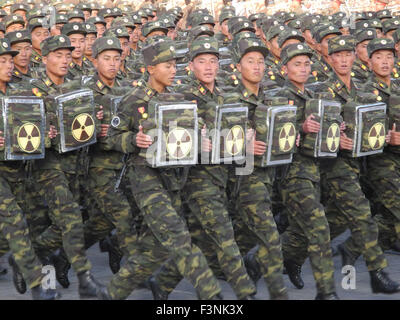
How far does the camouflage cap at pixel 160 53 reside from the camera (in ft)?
25.8

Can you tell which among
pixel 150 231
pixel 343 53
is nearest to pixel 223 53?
pixel 343 53

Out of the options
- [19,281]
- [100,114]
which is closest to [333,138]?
[100,114]

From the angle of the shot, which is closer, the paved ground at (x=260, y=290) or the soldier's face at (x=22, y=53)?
the paved ground at (x=260, y=290)

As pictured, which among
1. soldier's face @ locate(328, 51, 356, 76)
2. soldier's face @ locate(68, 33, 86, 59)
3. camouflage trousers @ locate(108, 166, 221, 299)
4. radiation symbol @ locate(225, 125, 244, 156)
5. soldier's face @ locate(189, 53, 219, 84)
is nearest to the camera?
camouflage trousers @ locate(108, 166, 221, 299)

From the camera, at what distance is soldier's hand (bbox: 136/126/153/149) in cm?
753

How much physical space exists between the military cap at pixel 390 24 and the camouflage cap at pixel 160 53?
6341 mm

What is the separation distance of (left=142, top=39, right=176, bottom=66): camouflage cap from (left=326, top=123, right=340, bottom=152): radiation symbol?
1482 mm

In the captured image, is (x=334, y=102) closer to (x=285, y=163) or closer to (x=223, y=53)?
(x=285, y=163)

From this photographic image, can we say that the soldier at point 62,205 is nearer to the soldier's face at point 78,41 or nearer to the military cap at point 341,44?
the soldier's face at point 78,41

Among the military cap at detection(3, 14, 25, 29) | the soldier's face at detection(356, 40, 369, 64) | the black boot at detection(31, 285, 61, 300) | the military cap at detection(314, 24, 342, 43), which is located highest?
the military cap at detection(314, 24, 342, 43)

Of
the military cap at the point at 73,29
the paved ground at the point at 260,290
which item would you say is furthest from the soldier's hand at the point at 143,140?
the military cap at the point at 73,29

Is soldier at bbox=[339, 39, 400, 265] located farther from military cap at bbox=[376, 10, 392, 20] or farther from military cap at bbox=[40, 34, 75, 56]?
military cap at bbox=[376, 10, 392, 20]

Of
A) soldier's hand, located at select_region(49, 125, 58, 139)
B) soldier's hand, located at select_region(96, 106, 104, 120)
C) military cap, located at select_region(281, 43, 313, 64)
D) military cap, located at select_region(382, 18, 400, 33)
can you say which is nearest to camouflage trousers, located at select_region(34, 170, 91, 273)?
soldier's hand, located at select_region(49, 125, 58, 139)

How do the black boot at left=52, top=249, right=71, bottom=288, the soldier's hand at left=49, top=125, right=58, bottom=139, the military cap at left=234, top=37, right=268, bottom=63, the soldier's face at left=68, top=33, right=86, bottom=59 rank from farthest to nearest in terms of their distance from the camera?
the soldier's face at left=68, top=33, right=86, bottom=59 < the black boot at left=52, top=249, right=71, bottom=288 < the soldier's hand at left=49, top=125, right=58, bottom=139 < the military cap at left=234, top=37, right=268, bottom=63
